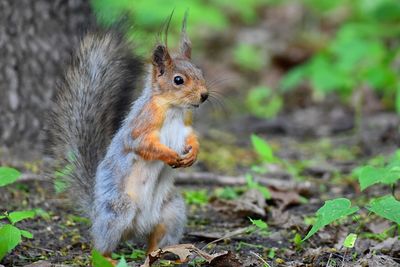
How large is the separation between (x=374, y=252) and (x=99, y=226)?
1.40 meters

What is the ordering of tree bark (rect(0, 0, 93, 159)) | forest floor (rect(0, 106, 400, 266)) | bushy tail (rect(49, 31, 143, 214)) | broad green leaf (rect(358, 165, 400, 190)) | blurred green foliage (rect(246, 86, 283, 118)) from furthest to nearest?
1. blurred green foliage (rect(246, 86, 283, 118))
2. tree bark (rect(0, 0, 93, 159))
3. bushy tail (rect(49, 31, 143, 214))
4. forest floor (rect(0, 106, 400, 266))
5. broad green leaf (rect(358, 165, 400, 190))

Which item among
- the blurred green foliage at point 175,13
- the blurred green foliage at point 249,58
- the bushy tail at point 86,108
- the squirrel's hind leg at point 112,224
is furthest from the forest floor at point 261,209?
the blurred green foliage at point 249,58

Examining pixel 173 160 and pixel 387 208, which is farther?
pixel 173 160

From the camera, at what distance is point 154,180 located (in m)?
3.77

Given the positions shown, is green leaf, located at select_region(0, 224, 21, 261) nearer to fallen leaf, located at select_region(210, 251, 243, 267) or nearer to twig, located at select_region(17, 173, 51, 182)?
fallen leaf, located at select_region(210, 251, 243, 267)

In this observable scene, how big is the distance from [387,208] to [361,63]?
563 cm

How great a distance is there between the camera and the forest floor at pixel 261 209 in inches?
149

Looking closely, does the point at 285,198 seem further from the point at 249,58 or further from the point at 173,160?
the point at 249,58

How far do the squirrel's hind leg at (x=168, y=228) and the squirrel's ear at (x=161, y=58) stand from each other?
2.32 feet

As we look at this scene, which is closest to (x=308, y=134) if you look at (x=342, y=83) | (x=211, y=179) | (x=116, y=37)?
(x=342, y=83)

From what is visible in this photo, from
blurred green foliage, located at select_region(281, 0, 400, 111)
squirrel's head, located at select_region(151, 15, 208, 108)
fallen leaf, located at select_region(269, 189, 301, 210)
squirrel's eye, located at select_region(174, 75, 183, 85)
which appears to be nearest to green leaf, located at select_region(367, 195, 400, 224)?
squirrel's head, located at select_region(151, 15, 208, 108)

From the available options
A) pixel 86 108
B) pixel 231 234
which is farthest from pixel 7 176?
pixel 231 234

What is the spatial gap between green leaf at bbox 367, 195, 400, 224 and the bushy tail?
1584mm

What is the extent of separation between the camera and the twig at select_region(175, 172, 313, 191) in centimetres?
523
